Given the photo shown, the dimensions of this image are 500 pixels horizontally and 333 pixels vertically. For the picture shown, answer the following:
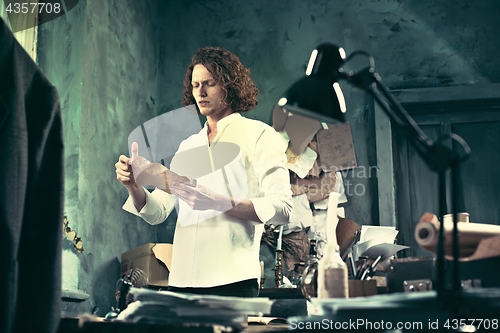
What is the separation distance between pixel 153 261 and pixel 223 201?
1.45 meters

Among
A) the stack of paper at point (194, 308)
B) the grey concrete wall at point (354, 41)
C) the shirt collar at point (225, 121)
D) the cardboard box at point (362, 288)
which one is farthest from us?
the grey concrete wall at point (354, 41)

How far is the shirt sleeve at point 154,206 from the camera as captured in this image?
66.7 inches

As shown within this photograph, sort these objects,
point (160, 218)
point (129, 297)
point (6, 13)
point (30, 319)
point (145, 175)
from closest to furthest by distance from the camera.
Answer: point (30, 319) → point (129, 297) → point (145, 175) → point (160, 218) → point (6, 13)

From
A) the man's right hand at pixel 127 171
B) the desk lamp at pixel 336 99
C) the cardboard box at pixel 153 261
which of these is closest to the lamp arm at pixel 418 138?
the desk lamp at pixel 336 99

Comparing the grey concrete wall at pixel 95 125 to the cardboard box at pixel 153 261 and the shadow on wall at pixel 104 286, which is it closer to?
the shadow on wall at pixel 104 286

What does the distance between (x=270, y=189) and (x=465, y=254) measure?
70 centimetres

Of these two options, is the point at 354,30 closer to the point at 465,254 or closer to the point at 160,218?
the point at 160,218

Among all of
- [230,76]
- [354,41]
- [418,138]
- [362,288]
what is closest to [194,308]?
[362,288]

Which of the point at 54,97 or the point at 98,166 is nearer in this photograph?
the point at 54,97

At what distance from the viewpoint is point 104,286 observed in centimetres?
268

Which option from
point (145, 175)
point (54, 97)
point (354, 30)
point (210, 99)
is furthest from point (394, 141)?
point (54, 97)

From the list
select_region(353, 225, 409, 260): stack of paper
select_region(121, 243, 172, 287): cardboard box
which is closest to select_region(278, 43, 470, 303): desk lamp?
select_region(353, 225, 409, 260): stack of paper

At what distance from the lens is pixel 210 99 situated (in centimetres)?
181

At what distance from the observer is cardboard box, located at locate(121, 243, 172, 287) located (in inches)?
106
